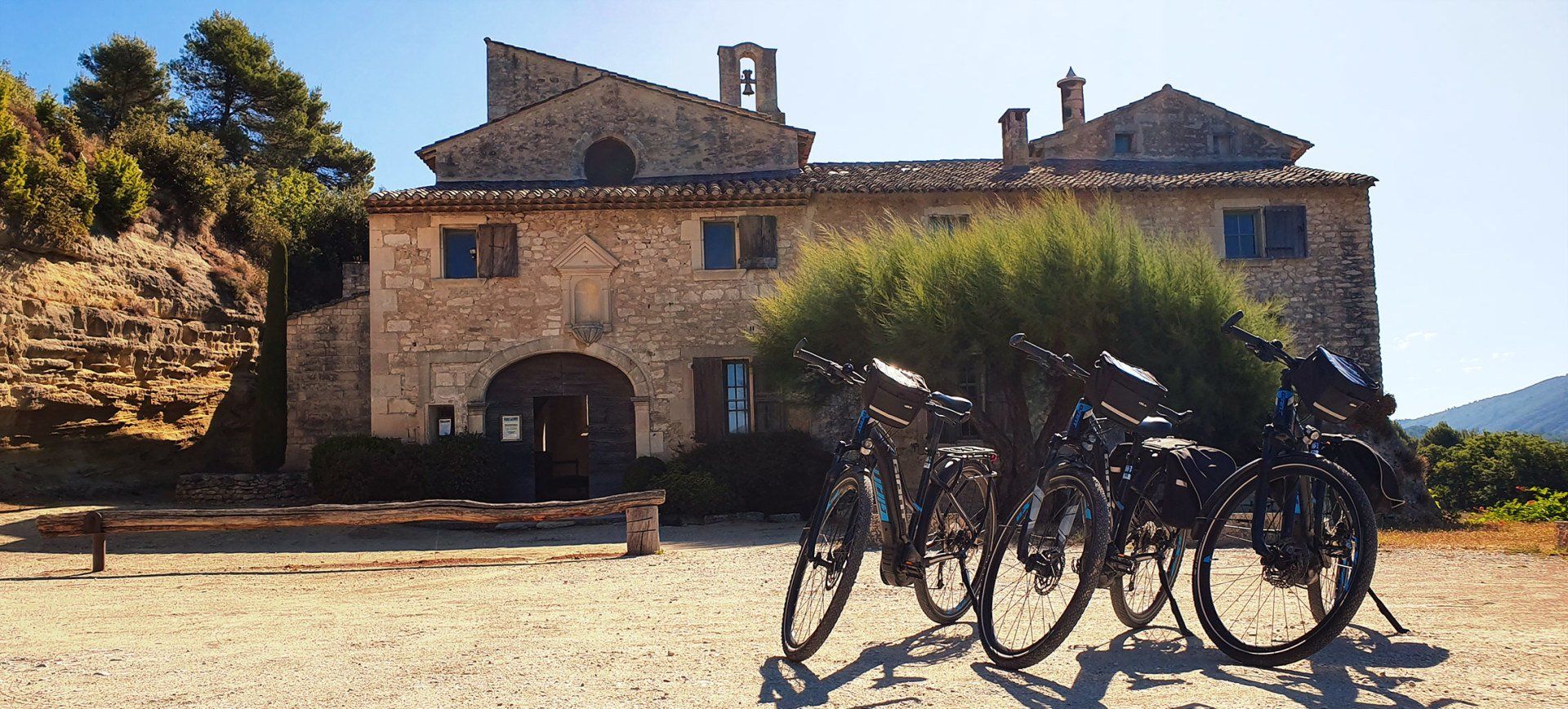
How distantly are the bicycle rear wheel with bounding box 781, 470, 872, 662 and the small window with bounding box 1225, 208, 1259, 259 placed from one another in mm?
15721

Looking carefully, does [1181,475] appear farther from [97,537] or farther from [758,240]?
[758,240]

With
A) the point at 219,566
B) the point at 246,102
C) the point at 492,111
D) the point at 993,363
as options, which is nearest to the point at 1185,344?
the point at 993,363

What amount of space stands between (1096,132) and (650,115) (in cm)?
846

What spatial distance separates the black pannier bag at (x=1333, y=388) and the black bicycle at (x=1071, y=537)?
1.88ft

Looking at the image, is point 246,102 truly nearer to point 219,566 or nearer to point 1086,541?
point 219,566

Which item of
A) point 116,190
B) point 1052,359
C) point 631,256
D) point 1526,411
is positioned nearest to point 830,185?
point 631,256

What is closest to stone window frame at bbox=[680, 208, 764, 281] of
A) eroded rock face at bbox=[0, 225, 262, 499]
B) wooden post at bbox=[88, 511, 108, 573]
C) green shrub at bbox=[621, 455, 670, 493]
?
green shrub at bbox=[621, 455, 670, 493]

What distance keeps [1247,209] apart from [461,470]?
1361 centimetres

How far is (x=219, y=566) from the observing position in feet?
32.9

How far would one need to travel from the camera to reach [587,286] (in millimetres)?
17406

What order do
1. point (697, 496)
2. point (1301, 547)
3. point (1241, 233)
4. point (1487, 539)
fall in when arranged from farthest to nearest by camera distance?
1. point (1241, 233)
2. point (697, 496)
3. point (1487, 539)
4. point (1301, 547)

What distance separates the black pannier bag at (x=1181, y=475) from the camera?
176 inches

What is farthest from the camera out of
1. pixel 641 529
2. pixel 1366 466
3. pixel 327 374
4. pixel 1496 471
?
pixel 1496 471

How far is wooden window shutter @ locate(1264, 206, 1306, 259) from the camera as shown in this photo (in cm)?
1827
